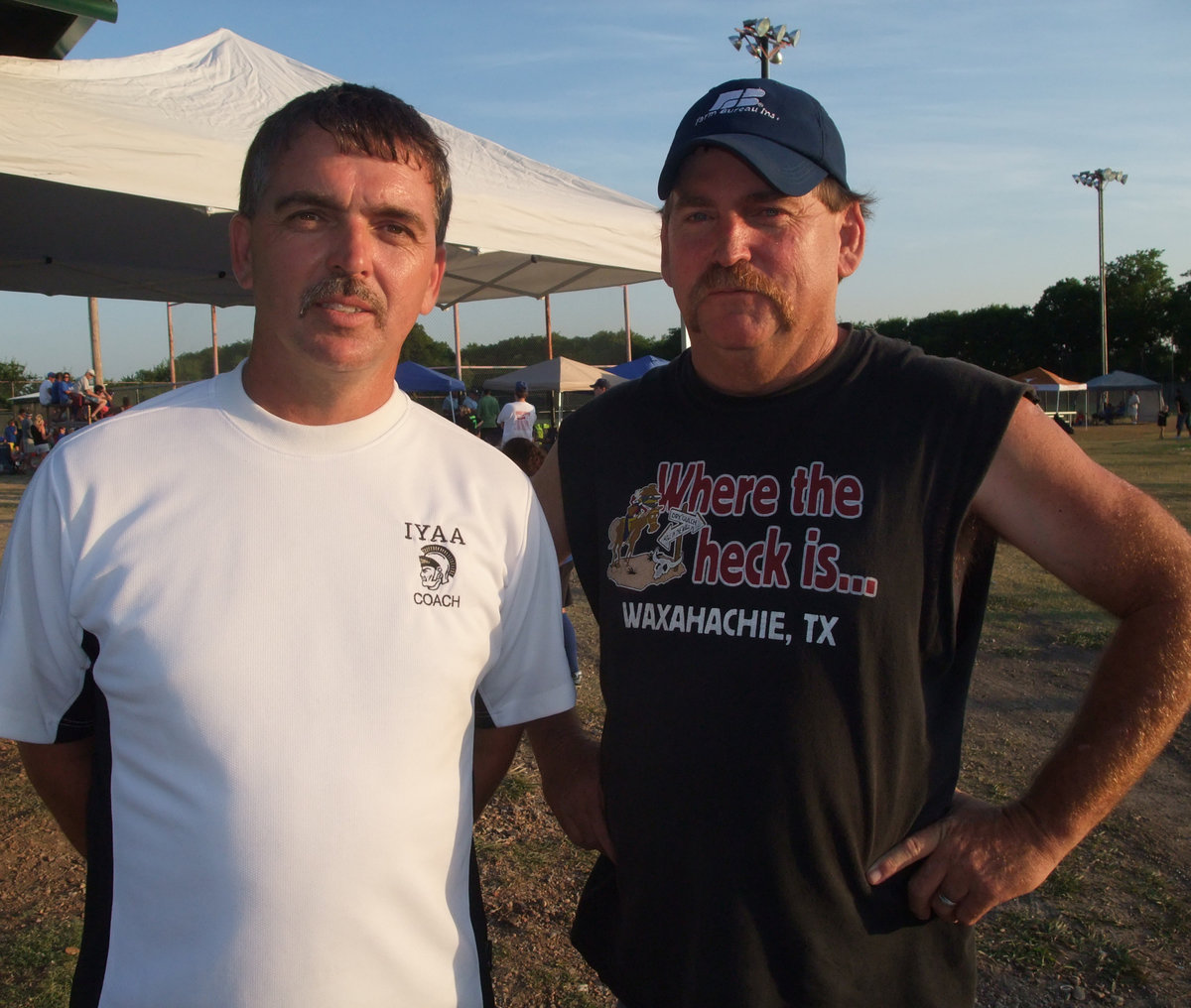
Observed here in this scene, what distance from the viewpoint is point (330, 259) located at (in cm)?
162

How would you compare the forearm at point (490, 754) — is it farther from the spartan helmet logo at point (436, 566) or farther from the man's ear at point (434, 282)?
the man's ear at point (434, 282)

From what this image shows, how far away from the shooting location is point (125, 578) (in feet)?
4.75

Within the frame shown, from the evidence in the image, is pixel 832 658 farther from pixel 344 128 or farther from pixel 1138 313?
pixel 1138 313

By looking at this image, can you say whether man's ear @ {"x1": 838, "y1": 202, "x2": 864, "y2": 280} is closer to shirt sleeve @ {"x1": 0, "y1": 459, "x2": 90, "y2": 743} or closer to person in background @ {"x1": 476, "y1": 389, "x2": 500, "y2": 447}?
shirt sleeve @ {"x1": 0, "y1": 459, "x2": 90, "y2": 743}

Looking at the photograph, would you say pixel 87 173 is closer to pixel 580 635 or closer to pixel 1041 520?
pixel 1041 520

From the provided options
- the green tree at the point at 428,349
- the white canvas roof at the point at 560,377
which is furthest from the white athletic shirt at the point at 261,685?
the green tree at the point at 428,349

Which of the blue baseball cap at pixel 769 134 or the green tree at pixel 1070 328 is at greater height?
the green tree at pixel 1070 328

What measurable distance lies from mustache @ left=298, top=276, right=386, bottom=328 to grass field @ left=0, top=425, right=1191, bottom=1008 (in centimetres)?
221

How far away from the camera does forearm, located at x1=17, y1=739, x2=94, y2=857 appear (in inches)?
63.1

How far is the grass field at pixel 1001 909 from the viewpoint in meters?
2.71

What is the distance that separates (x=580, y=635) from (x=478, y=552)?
5.44 meters

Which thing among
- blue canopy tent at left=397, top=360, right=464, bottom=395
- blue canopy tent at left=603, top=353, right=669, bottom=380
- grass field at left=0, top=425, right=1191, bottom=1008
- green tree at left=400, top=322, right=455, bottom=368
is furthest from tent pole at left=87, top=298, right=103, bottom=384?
green tree at left=400, top=322, right=455, bottom=368

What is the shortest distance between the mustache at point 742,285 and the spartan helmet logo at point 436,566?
0.73 meters

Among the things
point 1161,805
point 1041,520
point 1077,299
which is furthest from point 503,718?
point 1077,299
